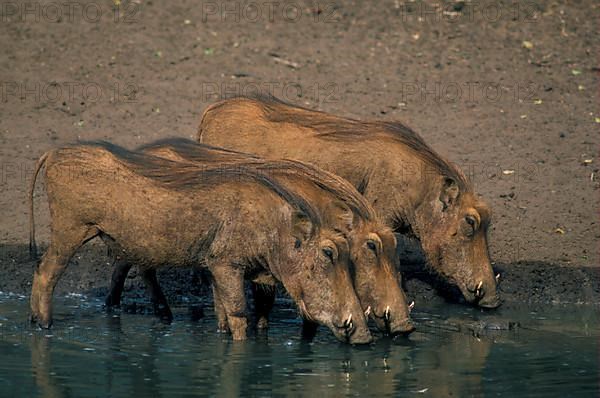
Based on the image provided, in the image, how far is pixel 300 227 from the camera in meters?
9.12

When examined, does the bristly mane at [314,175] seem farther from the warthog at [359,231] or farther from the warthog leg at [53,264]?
the warthog leg at [53,264]

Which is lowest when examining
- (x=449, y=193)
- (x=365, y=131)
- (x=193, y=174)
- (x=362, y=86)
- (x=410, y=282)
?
(x=410, y=282)

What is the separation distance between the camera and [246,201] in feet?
30.2

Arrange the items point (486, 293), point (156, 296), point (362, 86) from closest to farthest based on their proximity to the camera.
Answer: point (156, 296)
point (486, 293)
point (362, 86)

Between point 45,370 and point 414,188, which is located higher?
point 414,188

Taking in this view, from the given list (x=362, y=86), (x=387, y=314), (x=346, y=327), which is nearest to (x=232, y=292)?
(x=346, y=327)

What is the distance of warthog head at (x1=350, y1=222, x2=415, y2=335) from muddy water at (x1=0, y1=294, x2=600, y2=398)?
0.14 m

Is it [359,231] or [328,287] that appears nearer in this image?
[328,287]

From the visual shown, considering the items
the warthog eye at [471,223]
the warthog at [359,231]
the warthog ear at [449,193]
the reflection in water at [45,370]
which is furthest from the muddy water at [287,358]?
the warthog ear at [449,193]

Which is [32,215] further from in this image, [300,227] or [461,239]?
[461,239]

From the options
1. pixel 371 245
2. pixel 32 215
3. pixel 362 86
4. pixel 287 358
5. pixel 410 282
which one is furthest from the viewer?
pixel 362 86

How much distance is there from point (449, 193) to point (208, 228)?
198cm

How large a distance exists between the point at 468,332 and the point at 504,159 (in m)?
3.55

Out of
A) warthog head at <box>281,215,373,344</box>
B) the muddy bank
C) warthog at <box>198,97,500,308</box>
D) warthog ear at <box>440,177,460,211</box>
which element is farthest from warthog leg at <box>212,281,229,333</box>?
warthog ear at <box>440,177,460,211</box>
